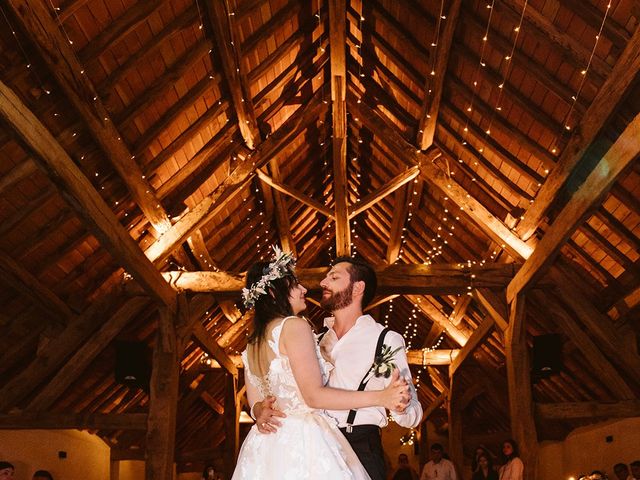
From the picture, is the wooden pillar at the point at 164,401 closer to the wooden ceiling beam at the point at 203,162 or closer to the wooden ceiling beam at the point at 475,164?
the wooden ceiling beam at the point at 203,162

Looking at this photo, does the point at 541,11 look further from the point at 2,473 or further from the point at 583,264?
the point at 2,473

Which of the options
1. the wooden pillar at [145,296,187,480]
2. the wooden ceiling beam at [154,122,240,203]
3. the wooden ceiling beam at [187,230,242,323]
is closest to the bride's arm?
the wooden ceiling beam at [154,122,240,203]

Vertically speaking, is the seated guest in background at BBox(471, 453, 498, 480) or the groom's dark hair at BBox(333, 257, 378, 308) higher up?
the seated guest in background at BBox(471, 453, 498, 480)

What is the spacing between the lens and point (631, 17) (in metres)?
5.07

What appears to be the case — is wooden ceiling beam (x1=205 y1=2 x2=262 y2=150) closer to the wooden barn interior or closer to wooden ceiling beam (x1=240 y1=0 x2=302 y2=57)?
the wooden barn interior

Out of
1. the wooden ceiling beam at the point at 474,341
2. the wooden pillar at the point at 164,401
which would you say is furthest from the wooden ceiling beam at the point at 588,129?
the wooden pillar at the point at 164,401

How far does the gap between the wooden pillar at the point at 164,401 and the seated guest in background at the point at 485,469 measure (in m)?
3.31

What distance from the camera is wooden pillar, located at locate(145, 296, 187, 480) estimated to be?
7.47 meters

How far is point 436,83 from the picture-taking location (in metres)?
7.09

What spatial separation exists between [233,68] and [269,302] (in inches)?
186

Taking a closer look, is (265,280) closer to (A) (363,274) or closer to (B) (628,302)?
(A) (363,274)

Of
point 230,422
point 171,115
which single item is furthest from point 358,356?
point 230,422

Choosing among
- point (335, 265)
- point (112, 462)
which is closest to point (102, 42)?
point (335, 265)

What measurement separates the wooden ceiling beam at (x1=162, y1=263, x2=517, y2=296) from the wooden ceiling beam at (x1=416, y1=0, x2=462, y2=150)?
136 cm
